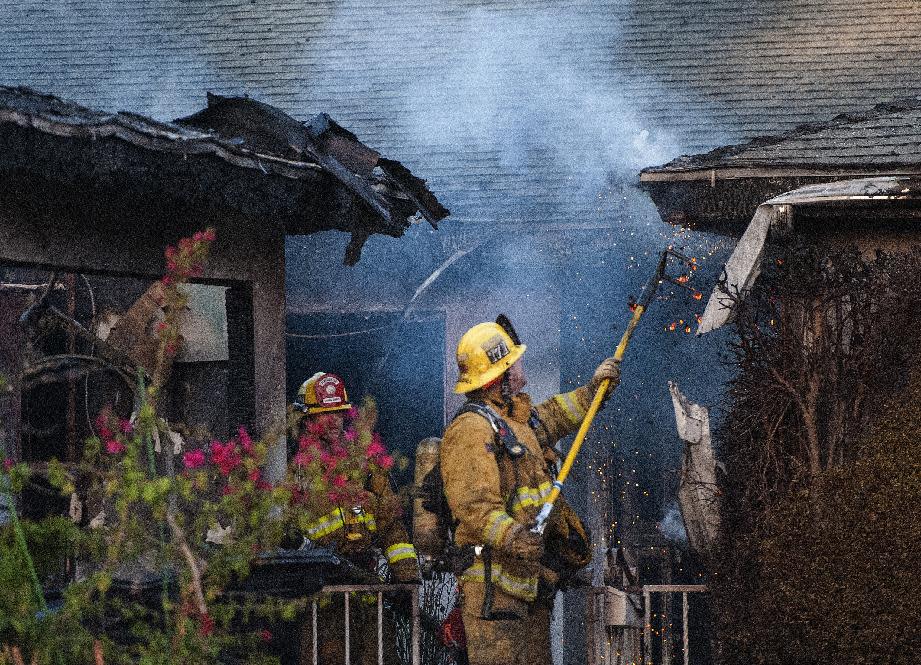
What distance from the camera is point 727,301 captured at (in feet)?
20.7

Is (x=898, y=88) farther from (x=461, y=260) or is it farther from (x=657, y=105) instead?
(x=461, y=260)

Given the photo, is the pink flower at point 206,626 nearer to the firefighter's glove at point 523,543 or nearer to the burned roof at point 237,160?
the firefighter's glove at point 523,543

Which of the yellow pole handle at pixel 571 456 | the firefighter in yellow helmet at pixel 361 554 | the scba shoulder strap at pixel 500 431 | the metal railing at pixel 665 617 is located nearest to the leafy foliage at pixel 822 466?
the metal railing at pixel 665 617

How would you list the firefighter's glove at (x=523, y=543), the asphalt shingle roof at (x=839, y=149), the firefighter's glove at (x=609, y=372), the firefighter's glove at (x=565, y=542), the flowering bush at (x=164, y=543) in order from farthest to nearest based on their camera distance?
the asphalt shingle roof at (x=839, y=149)
the firefighter's glove at (x=609, y=372)
the firefighter's glove at (x=565, y=542)
the firefighter's glove at (x=523, y=543)
the flowering bush at (x=164, y=543)

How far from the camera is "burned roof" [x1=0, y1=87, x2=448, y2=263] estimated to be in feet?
17.4

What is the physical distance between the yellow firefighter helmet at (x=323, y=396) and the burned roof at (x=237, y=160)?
0.94m

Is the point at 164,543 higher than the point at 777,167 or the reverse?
the reverse

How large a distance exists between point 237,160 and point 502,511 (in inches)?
78.7

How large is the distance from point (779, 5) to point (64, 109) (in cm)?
909

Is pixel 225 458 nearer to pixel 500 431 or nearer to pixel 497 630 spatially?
pixel 500 431

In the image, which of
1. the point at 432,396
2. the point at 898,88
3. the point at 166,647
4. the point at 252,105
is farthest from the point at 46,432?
the point at 898,88

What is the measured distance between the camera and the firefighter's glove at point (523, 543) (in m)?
5.77

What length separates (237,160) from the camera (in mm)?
5891

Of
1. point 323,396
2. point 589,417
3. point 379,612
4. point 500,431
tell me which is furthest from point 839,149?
point 379,612
